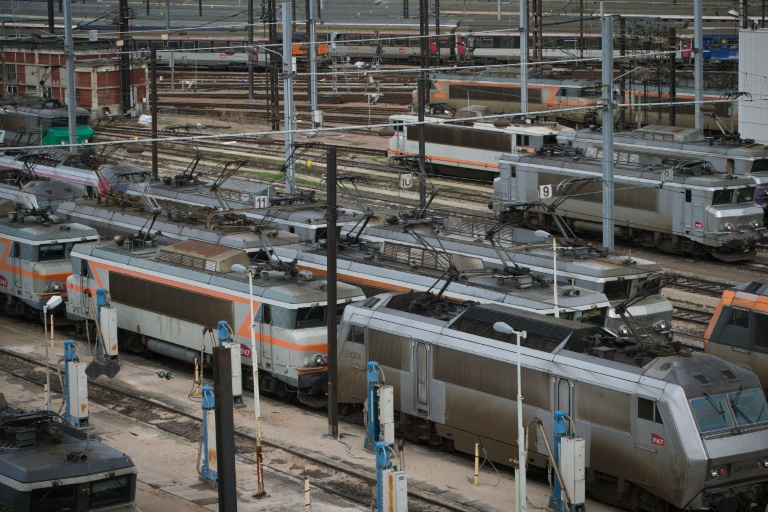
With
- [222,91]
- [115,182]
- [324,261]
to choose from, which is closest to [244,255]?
[324,261]

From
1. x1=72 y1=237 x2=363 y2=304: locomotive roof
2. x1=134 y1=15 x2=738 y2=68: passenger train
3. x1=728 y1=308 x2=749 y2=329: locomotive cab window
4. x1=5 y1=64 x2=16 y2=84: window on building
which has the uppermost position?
x1=134 y1=15 x2=738 y2=68: passenger train

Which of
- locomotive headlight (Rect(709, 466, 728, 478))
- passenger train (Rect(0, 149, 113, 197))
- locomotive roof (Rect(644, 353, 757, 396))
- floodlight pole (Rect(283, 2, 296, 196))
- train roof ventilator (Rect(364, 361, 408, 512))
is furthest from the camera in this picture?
passenger train (Rect(0, 149, 113, 197))

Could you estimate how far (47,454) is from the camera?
20.0 m

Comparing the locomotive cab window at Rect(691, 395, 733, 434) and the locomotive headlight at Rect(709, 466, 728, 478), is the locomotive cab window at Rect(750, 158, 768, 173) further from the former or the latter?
the locomotive headlight at Rect(709, 466, 728, 478)

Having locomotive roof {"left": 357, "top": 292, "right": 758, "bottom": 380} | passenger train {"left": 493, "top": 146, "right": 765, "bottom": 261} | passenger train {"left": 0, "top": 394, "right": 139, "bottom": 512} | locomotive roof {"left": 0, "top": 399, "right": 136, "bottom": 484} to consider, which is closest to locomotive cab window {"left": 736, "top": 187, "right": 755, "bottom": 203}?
passenger train {"left": 493, "top": 146, "right": 765, "bottom": 261}

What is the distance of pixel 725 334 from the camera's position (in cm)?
2877

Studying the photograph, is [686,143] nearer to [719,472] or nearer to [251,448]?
[251,448]

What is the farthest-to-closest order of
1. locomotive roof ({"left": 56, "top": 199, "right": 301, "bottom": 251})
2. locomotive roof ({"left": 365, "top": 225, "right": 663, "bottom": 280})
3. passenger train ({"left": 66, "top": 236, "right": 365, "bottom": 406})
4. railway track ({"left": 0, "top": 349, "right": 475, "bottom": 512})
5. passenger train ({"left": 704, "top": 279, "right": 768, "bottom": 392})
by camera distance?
locomotive roof ({"left": 56, "top": 199, "right": 301, "bottom": 251})
locomotive roof ({"left": 365, "top": 225, "right": 663, "bottom": 280})
passenger train ({"left": 66, "top": 236, "right": 365, "bottom": 406})
passenger train ({"left": 704, "top": 279, "right": 768, "bottom": 392})
railway track ({"left": 0, "top": 349, "right": 475, "bottom": 512})

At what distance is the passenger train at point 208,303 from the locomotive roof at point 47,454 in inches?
292

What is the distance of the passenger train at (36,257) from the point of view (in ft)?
122

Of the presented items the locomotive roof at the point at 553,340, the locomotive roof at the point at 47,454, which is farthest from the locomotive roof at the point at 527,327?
the locomotive roof at the point at 47,454

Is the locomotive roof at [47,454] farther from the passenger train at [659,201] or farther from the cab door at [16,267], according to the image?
the passenger train at [659,201]

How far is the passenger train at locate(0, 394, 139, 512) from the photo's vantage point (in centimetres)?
1897

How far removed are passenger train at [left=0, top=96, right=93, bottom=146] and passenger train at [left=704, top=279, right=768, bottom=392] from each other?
37.9 m
